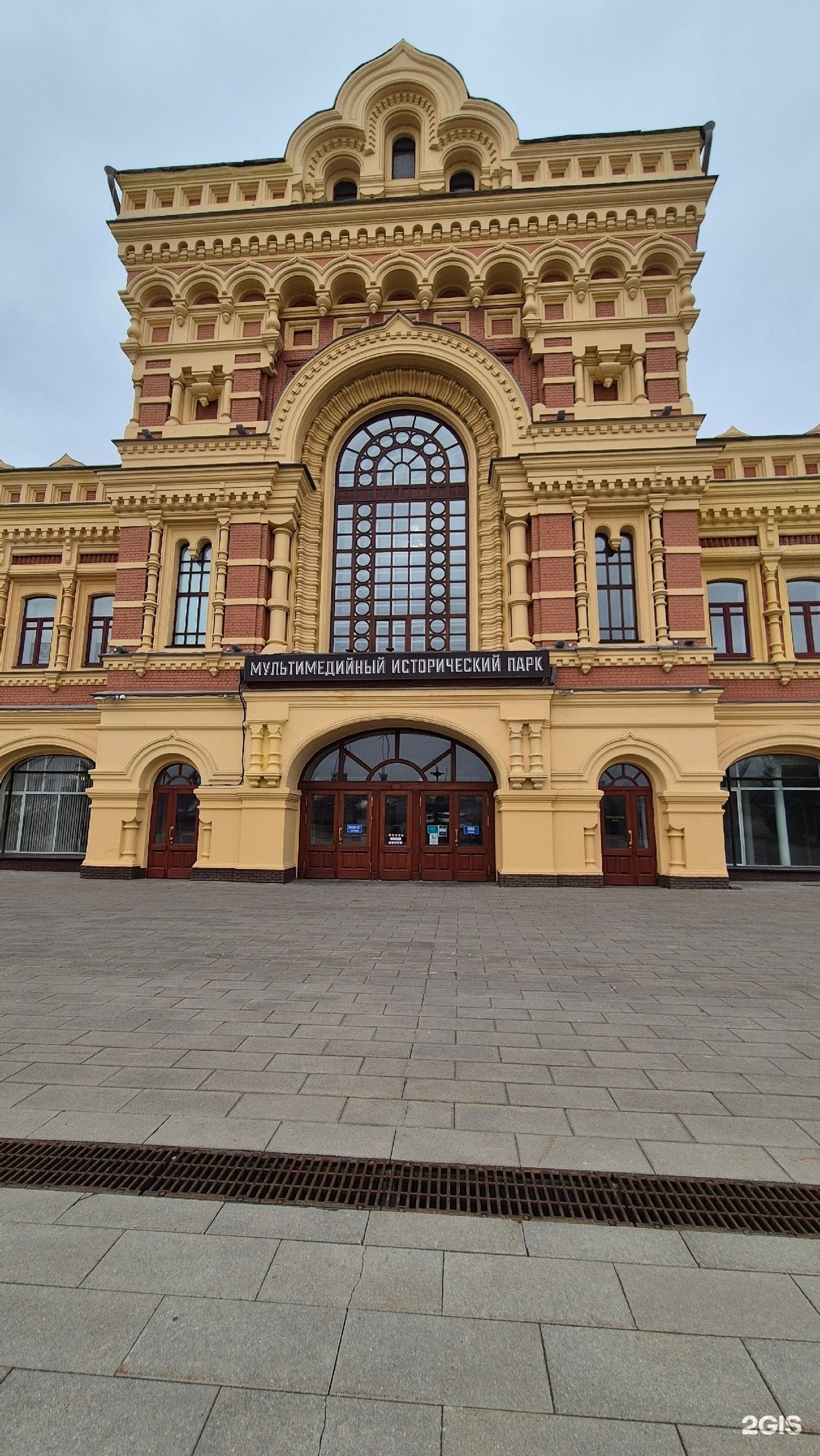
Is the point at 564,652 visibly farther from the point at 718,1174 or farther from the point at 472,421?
the point at 718,1174

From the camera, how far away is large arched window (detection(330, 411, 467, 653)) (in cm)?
1883

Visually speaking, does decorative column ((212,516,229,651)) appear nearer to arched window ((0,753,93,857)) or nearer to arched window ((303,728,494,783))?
arched window ((303,728,494,783))

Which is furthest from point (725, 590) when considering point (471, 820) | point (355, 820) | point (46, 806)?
point (46, 806)

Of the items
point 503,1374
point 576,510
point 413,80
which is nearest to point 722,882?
point 576,510

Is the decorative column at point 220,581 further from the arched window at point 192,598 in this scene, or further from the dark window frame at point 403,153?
the dark window frame at point 403,153

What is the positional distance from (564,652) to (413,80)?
769 inches

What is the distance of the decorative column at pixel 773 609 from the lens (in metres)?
18.5

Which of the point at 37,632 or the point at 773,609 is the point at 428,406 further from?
the point at 37,632

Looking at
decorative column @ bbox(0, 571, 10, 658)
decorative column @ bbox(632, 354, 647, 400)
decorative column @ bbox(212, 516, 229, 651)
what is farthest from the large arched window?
decorative column @ bbox(0, 571, 10, 658)

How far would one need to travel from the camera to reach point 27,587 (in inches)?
856

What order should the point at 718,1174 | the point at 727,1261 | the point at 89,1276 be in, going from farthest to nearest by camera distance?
the point at 718,1174 < the point at 727,1261 < the point at 89,1276

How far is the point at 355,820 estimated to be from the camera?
1766 centimetres

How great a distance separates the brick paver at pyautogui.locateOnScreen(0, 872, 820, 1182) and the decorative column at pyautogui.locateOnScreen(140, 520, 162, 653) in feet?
31.7

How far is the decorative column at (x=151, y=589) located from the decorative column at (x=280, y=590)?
3.26 meters
